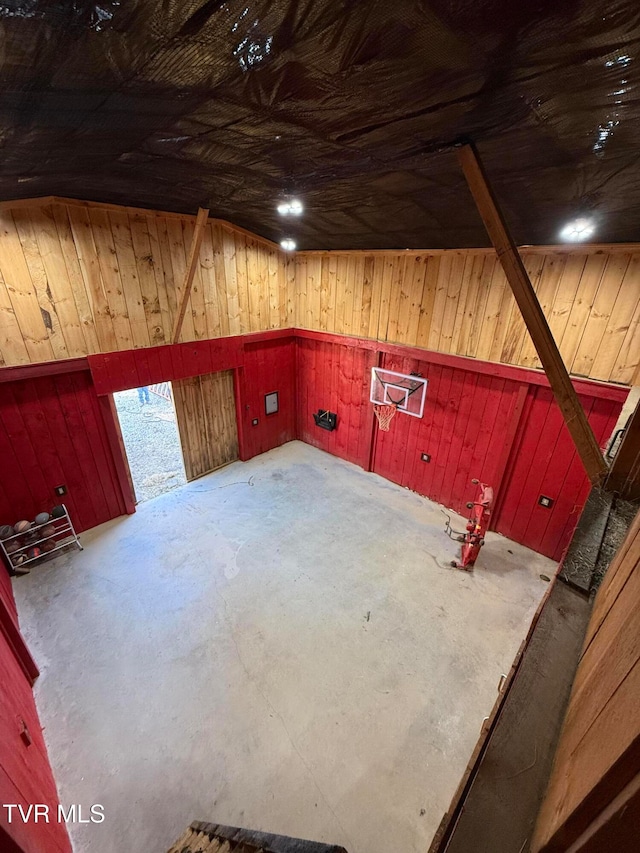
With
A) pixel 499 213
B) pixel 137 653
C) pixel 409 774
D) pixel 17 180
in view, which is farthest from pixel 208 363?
pixel 409 774

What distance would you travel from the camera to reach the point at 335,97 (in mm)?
1596

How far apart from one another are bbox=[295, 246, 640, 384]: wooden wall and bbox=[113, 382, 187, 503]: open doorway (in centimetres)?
373

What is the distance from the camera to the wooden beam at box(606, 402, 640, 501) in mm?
1773

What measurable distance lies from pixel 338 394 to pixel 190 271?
3308 millimetres

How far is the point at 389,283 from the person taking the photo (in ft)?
17.4

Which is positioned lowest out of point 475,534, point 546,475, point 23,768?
point 475,534

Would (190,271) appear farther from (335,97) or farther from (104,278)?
(335,97)

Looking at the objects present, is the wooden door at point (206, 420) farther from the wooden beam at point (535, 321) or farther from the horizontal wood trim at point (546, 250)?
the wooden beam at point (535, 321)

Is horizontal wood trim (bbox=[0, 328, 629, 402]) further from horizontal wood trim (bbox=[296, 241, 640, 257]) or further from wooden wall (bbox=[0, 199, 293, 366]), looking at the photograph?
horizontal wood trim (bbox=[296, 241, 640, 257])

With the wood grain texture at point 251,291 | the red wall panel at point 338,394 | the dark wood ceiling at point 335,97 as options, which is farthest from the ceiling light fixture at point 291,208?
the red wall panel at point 338,394

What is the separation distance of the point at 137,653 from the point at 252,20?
4507 mm

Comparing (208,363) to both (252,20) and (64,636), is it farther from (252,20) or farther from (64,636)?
(252,20)

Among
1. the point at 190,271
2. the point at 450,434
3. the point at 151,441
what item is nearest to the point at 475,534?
the point at 450,434

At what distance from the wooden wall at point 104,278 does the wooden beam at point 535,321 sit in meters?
4.06
